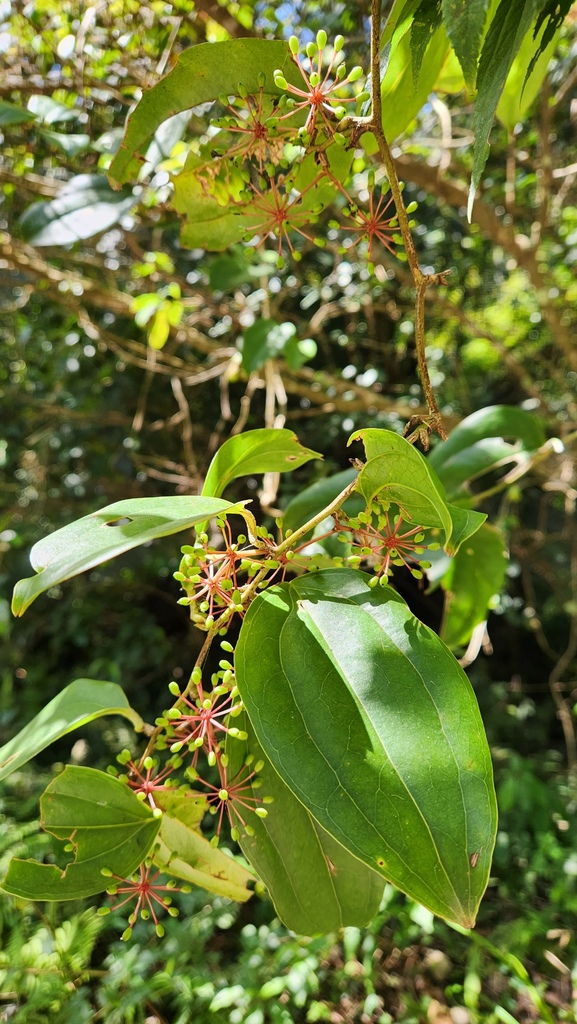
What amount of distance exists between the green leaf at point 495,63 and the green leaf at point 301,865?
1.28ft

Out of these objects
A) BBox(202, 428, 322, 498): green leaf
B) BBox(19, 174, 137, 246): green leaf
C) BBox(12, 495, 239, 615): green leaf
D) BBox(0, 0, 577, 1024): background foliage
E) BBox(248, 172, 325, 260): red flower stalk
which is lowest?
BBox(0, 0, 577, 1024): background foliage

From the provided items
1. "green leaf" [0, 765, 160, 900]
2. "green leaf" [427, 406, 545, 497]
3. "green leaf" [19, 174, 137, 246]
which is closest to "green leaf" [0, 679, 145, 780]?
"green leaf" [0, 765, 160, 900]

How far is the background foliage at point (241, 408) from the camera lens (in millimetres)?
1425

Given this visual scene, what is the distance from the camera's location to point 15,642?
293cm

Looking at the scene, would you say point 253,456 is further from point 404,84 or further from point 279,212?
point 404,84

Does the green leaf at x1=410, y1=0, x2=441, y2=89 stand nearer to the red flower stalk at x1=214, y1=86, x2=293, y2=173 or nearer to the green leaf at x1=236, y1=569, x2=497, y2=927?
the red flower stalk at x1=214, y1=86, x2=293, y2=173

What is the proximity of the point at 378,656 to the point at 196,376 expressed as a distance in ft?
4.86

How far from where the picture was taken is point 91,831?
1.55 ft

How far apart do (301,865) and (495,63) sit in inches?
21.0

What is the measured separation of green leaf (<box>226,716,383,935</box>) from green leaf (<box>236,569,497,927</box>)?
0.09 metres

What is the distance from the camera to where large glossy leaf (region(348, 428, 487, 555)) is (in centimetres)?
36

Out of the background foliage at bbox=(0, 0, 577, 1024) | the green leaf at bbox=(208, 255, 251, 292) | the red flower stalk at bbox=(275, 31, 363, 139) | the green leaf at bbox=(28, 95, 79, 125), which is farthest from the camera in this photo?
the background foliage at bbox=(0, 0, 577, 1024)

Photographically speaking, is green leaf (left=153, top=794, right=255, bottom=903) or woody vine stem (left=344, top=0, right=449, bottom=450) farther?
green leaf (left=153, top=794, right=255, bottom=903)

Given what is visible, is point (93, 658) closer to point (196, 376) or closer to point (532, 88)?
point (196, 376)
